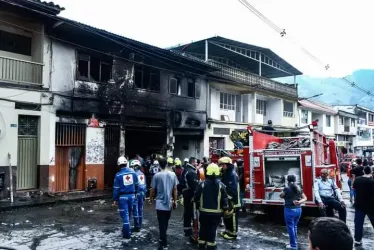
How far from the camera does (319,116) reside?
4228 cm

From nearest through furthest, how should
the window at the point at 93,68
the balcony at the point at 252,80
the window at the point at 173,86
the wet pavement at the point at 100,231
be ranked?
the wet pavement at the point at 100,231 < the window at the point at 93,68 < the window at the point at 173,86 < the balcony at the point at 252,80

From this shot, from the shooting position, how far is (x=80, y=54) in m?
15.5

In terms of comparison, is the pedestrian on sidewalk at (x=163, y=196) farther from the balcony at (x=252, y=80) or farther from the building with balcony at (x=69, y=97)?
the balcony at (x=252, y=80)

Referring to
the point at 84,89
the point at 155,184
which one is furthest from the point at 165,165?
the point at 84,89

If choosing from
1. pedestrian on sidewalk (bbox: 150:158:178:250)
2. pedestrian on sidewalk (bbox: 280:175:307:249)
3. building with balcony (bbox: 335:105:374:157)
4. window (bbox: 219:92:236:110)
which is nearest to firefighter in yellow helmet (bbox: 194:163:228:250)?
pedestrian on sidewalk (bbox: 150:158:178:250)

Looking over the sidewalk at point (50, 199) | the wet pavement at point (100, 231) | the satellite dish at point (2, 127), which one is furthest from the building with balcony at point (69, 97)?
the wet pavement at point (100, 231)

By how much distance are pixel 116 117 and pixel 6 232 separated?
29.5ft

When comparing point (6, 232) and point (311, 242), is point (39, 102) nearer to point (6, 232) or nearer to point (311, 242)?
point (6, 232)

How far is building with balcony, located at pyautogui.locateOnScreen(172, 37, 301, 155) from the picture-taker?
23.5 meters

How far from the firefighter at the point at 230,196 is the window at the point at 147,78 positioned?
10.8 meters

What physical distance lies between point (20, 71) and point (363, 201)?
12.8 m

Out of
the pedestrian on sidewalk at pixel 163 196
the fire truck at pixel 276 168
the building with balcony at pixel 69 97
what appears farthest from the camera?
the building with balcony at pixel 69 97

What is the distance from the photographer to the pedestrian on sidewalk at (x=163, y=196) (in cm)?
693

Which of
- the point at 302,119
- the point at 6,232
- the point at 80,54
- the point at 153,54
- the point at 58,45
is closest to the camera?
the point at 6,232
